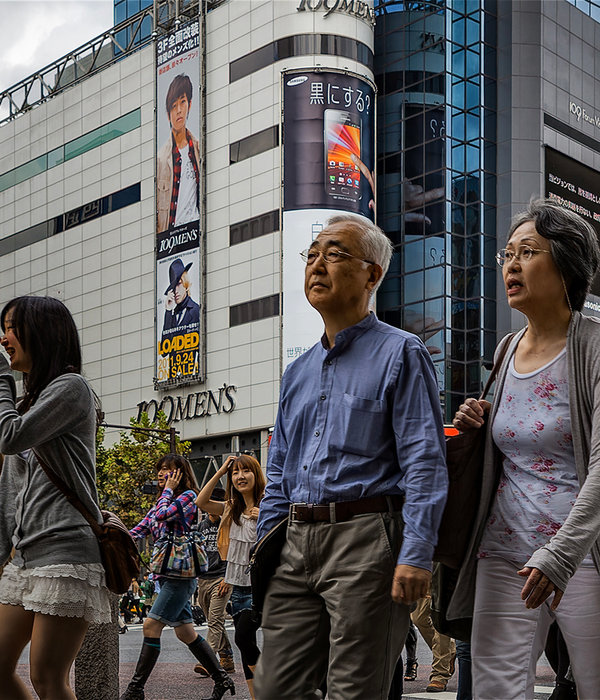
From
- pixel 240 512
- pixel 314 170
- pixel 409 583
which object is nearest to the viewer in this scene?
pixel 409 583

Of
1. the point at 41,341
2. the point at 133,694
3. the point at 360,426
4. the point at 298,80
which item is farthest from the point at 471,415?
the point at 298,80

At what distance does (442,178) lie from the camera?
48531mm

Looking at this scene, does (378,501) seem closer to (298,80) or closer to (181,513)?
(181,513)

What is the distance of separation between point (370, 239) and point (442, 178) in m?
44.9

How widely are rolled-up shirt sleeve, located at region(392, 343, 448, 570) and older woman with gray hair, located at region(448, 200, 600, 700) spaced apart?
196 millimetres

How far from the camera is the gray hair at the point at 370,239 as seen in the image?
4.43m

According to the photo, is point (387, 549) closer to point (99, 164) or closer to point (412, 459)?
point (412, 459)

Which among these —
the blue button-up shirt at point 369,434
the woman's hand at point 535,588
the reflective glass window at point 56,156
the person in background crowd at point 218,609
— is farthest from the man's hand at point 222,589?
the reflective glass window at point 56,156

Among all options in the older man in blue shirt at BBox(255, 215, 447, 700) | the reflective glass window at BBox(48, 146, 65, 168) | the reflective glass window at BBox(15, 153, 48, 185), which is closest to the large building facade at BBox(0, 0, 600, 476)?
the reflective glass window at BBox(48, 146, 65, 168)

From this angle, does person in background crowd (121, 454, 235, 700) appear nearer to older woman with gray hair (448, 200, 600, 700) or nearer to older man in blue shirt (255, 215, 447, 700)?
older man in blue shirt (255, 215, 447, 700)

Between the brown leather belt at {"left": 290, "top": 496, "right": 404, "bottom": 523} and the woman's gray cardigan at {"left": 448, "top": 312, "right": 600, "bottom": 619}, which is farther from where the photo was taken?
the brown leather belt at {"left": 290, "top": 496, "right": 404, "bottom": 523}

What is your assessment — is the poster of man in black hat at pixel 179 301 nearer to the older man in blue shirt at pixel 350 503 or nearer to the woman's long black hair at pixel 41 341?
the woman's long black hair at pixel 41 341

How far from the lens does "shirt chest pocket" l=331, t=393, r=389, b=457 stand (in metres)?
4.06

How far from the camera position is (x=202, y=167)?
52.2 metres
